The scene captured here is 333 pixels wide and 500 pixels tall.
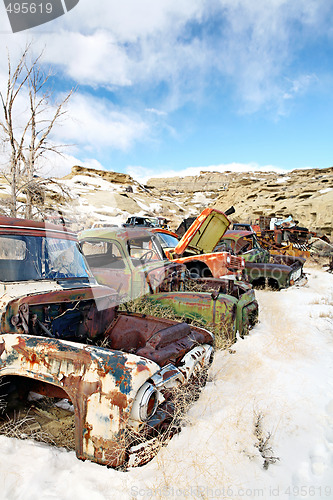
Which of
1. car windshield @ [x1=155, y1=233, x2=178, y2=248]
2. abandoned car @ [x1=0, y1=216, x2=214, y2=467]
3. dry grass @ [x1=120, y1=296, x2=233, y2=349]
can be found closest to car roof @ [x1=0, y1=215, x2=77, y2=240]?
abandoned car @ [x1=0, y1=216, x2=214, y2=467]

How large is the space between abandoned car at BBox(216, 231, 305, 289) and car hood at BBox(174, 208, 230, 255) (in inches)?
Answer: 59.5

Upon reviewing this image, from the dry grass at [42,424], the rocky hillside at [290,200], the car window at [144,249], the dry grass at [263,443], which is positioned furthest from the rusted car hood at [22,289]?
the rocky hillside at [290,200]

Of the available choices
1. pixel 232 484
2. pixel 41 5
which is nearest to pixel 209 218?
pixel 41 5

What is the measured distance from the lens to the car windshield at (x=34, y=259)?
288 centimetres

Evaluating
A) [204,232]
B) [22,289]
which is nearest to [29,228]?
[22,289]

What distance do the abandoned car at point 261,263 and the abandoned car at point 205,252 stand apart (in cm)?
115

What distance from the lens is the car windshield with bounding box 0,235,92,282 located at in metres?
2.88

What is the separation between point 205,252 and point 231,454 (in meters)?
6.36

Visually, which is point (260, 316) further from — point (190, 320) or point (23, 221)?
point (23, 221)

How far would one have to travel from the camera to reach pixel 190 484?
5.93ft

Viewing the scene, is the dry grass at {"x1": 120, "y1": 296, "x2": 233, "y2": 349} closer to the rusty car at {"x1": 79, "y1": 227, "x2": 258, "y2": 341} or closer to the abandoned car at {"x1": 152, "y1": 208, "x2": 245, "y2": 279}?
the rusty car at {"x1": 79, "y1": 227, "x2": 258, "y2": 341}

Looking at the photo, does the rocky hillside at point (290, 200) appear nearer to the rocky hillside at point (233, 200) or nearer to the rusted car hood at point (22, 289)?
the rocky hillside at point (233, 200)

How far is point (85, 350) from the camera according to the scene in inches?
77.9

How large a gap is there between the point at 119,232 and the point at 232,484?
4218 mm
